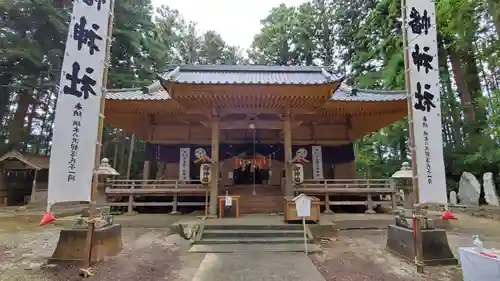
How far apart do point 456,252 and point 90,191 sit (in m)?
6.93

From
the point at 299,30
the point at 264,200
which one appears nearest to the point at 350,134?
the point at 264,200

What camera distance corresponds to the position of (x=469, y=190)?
45.9 feet

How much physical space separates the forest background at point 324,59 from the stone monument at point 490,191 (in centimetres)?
108

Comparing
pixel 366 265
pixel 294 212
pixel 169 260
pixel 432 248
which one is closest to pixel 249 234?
pixel 294 212

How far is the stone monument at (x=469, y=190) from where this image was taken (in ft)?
44.7

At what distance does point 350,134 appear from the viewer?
12438 millimetres

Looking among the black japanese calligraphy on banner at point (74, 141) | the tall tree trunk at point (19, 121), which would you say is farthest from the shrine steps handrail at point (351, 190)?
the tall tree trunk at point (19, 121)

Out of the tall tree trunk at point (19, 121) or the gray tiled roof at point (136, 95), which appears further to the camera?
the tall tree trunk at point (19, 121)

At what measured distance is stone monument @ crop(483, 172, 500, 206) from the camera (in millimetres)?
12953

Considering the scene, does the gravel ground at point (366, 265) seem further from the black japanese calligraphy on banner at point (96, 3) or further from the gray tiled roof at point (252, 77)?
the black japanese calligraphy on banner at point (96, 3)

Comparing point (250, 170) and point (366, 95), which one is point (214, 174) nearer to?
point (250, 170)

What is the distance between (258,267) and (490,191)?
47.0 ft

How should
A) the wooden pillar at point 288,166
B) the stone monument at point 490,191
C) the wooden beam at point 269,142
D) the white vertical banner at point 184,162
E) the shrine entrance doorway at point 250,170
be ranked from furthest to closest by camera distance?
1. the stone monument at point 490,191
2. the shrine entrance doorway at point 250,170
3. the wooden beam at point 269,142
4. the white vertical banner at point 184,162
5. the wooden pillar at point 288,166

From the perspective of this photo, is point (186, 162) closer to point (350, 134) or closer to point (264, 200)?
point (264, 200)
